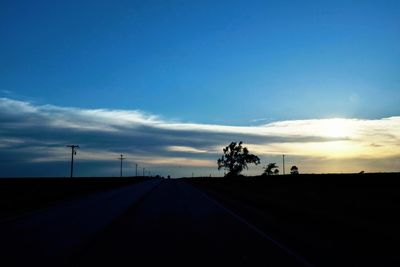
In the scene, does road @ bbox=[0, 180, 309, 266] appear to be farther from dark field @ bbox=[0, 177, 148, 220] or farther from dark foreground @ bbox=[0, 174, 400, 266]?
dark field @ bbox=[0, 177, 148, 220]

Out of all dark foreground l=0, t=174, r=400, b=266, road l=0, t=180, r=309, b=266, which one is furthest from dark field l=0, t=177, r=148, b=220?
dark foreground l=0, t=174, r=400, b=266

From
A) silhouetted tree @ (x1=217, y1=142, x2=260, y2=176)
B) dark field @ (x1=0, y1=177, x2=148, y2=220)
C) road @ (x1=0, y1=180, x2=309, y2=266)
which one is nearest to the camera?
road @ (x1=0, y1=180, x2=309, y2=266)

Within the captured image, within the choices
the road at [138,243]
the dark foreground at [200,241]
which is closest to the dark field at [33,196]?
the road at [138,243]

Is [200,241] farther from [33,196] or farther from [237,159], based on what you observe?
[237,159]

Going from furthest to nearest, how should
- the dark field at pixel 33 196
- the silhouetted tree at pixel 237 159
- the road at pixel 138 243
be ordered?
the silhouetted tree at pixel 237 159 → the dark field at pixel 33 196 → the road at pixel 138 243

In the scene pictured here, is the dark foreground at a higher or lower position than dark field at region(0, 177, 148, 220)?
lower

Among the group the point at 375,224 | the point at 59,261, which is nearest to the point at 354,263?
the point at 59,261

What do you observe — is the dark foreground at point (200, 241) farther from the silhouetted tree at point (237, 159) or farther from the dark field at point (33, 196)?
the silhouetted tree at point (237, 159)

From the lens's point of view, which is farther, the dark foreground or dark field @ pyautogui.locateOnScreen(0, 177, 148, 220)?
dark field @ pyautogui.locateOnScreen(0, 177, 148, 220)

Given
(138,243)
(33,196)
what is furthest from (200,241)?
(33,196)

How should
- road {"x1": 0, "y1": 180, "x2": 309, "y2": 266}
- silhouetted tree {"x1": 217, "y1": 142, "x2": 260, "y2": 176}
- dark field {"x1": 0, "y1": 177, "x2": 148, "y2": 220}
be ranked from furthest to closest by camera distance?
silhouetted tree {"x1": 217, "y1": 142, "x2": 260, "y2": 176}, dark field {"x1": 0, "y1": 177, "x2": 148, "y2": 220}, road {"x1": 0, "y1": 180, "x2": 309, "y2": 266}

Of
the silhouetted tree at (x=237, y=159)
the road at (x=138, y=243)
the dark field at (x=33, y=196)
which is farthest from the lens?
the silhouetted tree at (x=237, y=159)

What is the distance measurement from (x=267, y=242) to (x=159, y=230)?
416 cm

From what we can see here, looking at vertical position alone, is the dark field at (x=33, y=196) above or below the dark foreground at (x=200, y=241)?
above
